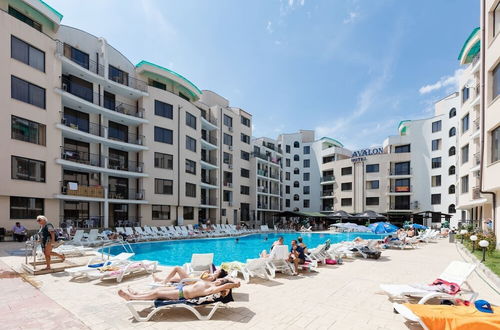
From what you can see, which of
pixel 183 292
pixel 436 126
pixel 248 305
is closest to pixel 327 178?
pixel 436 126

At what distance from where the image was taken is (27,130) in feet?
61.6

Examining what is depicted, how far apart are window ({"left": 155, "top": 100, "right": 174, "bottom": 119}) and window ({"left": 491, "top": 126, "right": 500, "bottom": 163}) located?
25.5 metres

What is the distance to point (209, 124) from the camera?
116 ft

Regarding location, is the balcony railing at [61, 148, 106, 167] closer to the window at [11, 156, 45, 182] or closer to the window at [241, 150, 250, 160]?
the window at [11, 156, 45, 182]

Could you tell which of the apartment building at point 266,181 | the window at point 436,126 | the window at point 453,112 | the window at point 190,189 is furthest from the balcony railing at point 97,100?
the window at point 453,112

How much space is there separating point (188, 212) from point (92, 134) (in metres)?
12.5

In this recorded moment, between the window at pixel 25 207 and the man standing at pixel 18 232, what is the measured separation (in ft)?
3.99

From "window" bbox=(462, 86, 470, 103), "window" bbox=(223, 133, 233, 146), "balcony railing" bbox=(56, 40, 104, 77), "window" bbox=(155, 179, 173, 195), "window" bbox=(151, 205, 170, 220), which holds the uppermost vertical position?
"balcony railing" bbox=(56, 40, 104, 77)

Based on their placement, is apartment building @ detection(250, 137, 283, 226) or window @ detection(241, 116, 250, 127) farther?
apartment building @ detection(250, 137, 283, 226)

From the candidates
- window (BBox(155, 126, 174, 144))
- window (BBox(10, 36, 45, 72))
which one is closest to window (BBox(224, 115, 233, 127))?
window (BBox(155, 126, 174, 144))

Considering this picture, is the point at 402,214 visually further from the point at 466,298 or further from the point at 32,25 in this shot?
the point at 32,25

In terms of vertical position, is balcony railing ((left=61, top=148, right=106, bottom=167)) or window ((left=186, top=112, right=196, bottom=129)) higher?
window ((left=186, top=112, right=196, bottom=129))

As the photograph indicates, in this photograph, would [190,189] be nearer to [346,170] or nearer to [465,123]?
[465,123]

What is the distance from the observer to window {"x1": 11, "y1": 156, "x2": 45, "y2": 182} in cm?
1786
